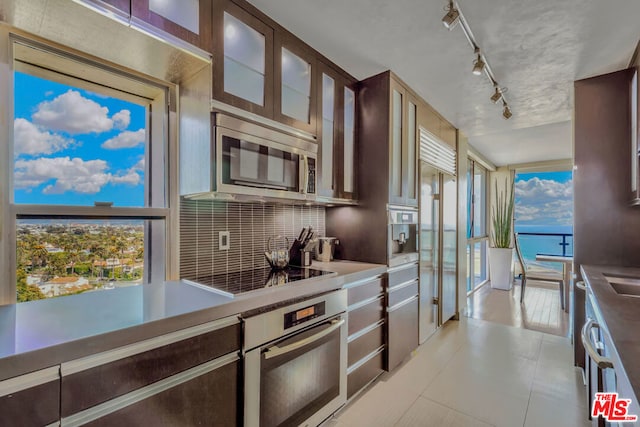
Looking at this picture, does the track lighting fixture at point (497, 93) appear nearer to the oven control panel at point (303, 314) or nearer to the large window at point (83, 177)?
the oven control panel at point (303, 314)

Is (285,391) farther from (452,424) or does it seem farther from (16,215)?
(16,215)

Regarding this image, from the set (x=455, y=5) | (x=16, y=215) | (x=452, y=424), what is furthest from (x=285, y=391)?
(x=455, y=5)

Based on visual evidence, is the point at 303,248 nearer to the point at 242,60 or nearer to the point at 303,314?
the point at 303,314

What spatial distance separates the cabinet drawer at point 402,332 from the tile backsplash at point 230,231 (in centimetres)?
107

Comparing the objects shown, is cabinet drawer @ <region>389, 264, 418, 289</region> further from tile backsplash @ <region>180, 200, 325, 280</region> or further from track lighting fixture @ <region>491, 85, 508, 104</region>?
track lighting fixture @ <region>491, 85, 508, 104</region>

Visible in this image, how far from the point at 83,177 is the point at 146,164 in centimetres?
31

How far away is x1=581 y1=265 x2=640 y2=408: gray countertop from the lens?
2.26 ft

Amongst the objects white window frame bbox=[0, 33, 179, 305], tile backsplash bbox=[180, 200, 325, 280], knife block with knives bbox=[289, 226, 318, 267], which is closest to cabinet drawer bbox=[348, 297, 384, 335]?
knife block with knives bbox=[289, 226, 318, 267]

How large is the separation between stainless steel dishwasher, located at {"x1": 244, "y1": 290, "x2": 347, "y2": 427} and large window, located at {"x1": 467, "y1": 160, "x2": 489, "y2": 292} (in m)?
3.89

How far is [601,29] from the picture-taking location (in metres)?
1.79

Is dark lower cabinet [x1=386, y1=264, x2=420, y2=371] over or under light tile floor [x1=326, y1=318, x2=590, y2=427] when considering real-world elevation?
over

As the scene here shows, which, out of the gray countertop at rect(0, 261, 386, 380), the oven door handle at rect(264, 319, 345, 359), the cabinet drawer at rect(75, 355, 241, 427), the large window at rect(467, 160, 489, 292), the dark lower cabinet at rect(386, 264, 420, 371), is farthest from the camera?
the large window at rect(467, 160, 489, 292)

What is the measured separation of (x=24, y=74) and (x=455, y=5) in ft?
6.86

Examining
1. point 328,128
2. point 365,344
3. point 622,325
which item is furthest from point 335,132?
point 622,325
